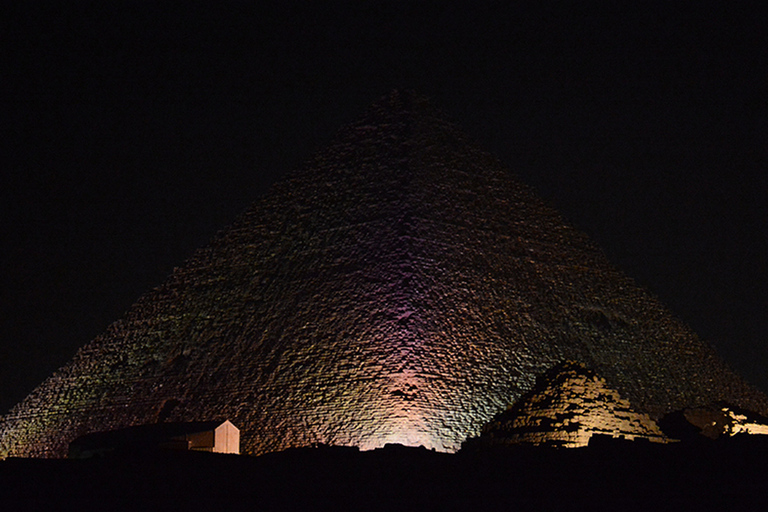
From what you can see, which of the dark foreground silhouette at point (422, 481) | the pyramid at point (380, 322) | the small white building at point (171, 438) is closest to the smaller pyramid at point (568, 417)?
the pyramid at point (380, 322)

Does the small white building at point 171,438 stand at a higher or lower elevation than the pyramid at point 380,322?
lower

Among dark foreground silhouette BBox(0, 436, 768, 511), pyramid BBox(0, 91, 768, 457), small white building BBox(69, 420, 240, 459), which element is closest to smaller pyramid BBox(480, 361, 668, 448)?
pyramid BBox(0, 91, 768, 457)

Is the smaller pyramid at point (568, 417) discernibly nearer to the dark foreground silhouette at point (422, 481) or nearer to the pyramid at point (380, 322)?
the pyramid at point (380, 322)

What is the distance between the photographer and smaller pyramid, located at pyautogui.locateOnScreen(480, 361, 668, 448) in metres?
27.1

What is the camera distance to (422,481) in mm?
20719

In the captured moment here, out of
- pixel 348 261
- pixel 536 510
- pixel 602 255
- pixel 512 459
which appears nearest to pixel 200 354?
pixel 348 261

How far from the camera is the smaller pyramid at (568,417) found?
88.8 feet

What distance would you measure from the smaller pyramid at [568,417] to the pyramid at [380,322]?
183cm

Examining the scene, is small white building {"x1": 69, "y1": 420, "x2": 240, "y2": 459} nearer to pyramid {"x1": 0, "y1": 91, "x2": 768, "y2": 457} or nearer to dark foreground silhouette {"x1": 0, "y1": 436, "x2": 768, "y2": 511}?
pyramid {"x1": 0, "y1": 91, "x2": 768, "y2": 457}

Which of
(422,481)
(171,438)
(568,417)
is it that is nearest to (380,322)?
(171,438)

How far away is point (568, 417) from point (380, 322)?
578cm

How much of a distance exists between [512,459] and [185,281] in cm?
1798

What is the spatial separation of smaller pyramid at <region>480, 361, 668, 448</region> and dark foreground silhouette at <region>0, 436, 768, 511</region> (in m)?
3.39

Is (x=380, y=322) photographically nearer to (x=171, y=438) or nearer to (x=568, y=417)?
(x=171, y=438)
